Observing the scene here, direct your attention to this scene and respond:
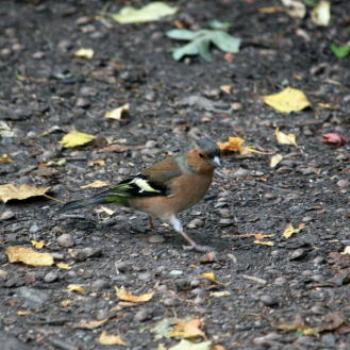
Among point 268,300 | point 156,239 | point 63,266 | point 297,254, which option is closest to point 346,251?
point 297,254

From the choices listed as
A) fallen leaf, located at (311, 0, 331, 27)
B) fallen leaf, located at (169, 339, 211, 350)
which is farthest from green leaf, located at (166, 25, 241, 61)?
fallen leaf, located at (169, 339, 211, 350)

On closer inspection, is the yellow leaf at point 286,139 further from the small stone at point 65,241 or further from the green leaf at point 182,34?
the small stone at point 65,241

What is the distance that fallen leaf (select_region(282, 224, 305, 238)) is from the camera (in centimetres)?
596

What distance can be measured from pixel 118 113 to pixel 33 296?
2.82m

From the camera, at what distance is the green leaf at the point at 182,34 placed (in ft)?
29.5

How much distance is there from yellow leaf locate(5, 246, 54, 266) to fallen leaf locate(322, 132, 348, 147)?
2.73m

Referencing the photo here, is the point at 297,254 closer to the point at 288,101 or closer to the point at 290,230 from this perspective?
the point at 290,230

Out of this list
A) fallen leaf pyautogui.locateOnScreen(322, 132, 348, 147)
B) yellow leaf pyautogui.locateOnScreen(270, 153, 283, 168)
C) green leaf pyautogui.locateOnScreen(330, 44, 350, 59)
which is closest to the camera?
yellow leaf pyautogui.locateOnScreen(270, 153, 283, 168)

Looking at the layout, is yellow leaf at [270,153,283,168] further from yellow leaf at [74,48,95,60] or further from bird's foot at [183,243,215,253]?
yellow leaf at [74,48,95,60]

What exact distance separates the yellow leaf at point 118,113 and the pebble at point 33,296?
2.72m

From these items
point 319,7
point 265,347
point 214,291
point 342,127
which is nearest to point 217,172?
point 342,127

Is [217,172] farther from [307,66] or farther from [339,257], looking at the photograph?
[307,66]

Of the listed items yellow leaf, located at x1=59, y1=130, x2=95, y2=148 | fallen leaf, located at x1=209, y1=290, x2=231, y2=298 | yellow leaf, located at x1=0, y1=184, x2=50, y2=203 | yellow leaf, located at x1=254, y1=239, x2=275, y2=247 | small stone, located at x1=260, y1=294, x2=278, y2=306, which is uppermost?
small stone, located at x1=260, y1=294, x2=278, y2=306

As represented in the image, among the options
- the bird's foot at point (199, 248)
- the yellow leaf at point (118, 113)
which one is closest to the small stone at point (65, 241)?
the bird's foot at point (199, 248)
